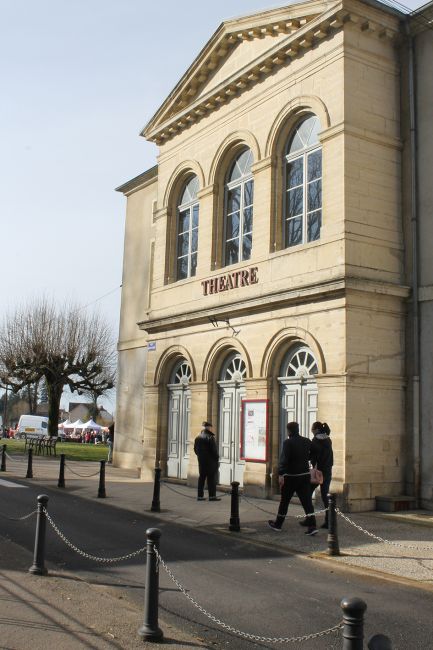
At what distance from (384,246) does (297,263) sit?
1.87 metres

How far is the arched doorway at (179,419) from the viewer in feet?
62.4

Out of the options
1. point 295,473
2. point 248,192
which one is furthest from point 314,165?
point 295,473

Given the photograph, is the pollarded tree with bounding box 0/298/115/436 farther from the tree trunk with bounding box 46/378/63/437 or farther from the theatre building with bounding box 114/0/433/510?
the theatre building with bounding box 114/0/433/510

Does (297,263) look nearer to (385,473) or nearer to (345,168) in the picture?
(345,168)

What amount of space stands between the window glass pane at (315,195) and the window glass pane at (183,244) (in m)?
5.34

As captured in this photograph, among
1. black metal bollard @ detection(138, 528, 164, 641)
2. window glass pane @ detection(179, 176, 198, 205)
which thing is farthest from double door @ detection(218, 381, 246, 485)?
black metal bollard @ detection(138, 528, 164, 641)

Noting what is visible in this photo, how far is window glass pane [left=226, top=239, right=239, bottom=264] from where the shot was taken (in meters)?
17.8

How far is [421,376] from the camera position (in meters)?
13.9

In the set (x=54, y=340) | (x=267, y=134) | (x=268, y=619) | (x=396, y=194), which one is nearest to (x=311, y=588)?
(x=268, y=619)

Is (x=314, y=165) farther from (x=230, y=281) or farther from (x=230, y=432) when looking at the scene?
(x=230, y=432)

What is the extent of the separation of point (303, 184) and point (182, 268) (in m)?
5.46

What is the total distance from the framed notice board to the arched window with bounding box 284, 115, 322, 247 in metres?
3.72

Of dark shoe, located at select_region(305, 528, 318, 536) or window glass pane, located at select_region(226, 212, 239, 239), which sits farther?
window glass pane, located at select_region(226, 212, 239, 239)

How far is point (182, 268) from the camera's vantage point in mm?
20156
